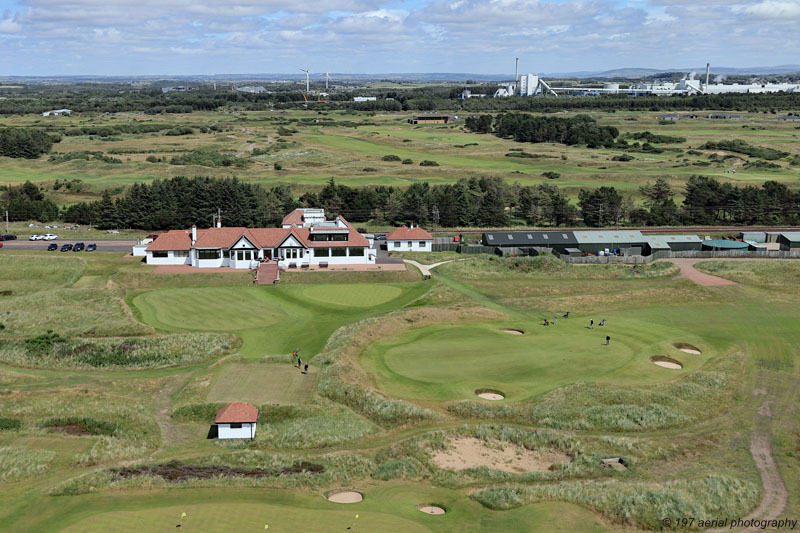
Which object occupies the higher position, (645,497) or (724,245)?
(724,245)

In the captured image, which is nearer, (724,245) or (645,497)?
(645,497)

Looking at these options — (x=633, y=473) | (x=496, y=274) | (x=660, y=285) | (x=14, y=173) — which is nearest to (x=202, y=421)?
(x=633, y=473)

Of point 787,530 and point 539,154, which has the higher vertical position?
point 539,154

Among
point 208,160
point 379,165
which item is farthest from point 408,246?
point 208,160

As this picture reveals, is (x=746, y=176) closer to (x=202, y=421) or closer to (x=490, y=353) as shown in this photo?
(x=490, y=353)

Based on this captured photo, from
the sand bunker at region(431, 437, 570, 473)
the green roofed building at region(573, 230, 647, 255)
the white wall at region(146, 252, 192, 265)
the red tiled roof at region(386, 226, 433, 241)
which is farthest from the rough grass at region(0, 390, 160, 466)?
the green roofed building at region(573, 230, 647, 255)

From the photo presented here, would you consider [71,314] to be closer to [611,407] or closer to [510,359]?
[510,359]
